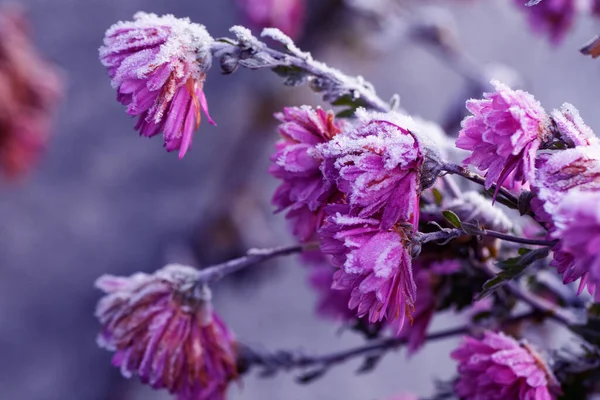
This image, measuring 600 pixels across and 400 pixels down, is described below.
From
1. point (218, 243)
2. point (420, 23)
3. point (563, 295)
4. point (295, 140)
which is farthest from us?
point (218, 243)

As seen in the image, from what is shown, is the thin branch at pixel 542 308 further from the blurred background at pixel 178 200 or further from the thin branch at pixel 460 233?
the blurred background at pixel 178 200

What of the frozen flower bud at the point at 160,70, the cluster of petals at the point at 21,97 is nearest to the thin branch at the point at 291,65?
the frozen flower bud at the point at 160,70

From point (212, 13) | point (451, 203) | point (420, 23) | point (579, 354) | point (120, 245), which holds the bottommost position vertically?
point (579, 354)

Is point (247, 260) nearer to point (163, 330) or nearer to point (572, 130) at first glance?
point (163, 330)

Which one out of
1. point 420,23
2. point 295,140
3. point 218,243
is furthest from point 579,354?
point 218,243

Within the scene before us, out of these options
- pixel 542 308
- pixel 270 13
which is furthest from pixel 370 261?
pixel 270 13

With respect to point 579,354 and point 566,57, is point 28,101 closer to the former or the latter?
point 579,354
